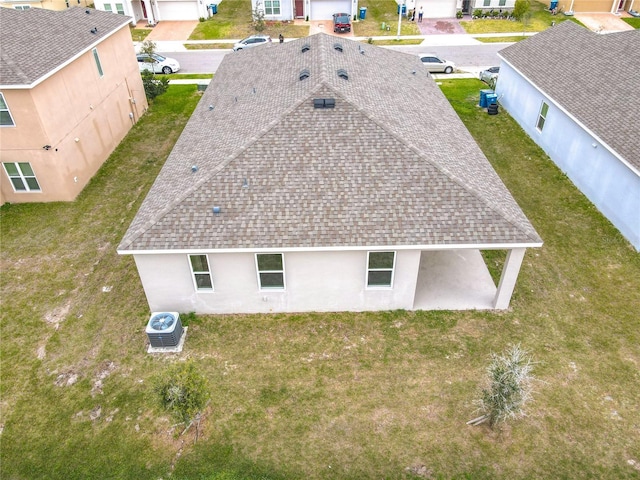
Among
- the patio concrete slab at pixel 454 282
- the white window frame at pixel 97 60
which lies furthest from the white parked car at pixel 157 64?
the patio concrete slab at pixel 454 282

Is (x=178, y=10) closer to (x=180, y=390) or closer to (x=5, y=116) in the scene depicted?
(x=5, y=116)

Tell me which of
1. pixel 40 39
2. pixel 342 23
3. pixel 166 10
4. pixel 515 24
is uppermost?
pixel 40 39

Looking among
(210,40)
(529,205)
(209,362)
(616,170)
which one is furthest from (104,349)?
(210,40)

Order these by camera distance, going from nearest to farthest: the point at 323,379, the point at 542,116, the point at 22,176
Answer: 1. the point at 323,379
2. the point at 22,176
3. the point at 542,116

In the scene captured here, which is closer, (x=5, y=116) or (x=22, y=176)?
(x=5, y=116)

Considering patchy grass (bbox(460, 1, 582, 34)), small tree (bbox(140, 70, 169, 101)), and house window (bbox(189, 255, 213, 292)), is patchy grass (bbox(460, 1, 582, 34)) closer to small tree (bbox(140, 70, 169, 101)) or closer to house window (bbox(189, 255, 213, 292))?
small tree (bbox(140, 70, 169, 101))

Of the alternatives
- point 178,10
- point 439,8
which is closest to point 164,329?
point 178,10

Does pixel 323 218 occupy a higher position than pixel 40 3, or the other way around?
pixel 40 3

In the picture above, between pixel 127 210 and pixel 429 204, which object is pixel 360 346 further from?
pixel 127 210
